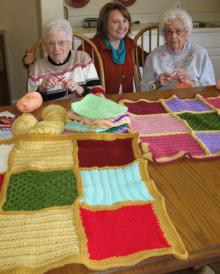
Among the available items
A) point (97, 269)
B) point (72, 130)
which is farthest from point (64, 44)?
point (97, 269)

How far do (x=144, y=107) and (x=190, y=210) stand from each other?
2.28 ft

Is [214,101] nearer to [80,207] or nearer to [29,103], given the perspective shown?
[29,103]

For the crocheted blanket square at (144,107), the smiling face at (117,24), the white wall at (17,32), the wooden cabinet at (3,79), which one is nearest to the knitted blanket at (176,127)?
the crocheted blanket square at (144,107)

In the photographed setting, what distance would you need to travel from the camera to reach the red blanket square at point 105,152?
3.17 feet

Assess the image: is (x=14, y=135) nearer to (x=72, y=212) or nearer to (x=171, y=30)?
(x=72, y=212)

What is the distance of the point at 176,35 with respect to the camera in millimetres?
1857

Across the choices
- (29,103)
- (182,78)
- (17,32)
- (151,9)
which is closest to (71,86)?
(29,103)

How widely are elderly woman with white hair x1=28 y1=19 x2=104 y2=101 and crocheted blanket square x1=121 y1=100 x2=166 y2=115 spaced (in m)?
0.27

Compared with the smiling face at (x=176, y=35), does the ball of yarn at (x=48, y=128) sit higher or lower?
lower

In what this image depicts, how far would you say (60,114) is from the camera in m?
1.24

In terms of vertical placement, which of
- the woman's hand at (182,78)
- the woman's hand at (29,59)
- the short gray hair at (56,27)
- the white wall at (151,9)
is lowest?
the woman's hand at (182,78)

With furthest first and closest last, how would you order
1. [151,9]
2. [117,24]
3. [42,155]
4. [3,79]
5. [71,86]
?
→ 1. [151,9]
2. [3,79]
3. [117,24]
4. [71,86]
5. [42,155]

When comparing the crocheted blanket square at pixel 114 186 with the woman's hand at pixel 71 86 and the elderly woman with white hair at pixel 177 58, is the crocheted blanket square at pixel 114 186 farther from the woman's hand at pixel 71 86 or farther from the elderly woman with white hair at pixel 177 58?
the elderly woman with white hair at pixel 177 58

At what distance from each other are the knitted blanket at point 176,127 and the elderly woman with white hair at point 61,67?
382mm
